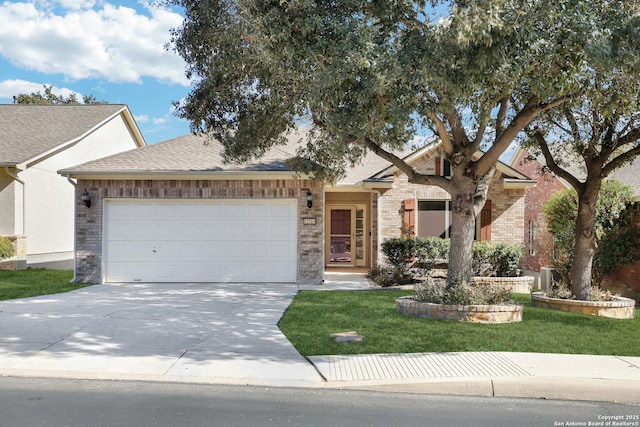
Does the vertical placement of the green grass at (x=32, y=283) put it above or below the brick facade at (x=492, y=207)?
below

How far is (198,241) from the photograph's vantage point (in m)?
14.6

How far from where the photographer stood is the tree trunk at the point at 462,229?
979 cm

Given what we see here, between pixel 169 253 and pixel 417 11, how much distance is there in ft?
30.3

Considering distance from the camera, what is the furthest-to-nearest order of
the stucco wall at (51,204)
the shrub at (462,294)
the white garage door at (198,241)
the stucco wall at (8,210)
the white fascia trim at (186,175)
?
the stucco wall at (51,204) < the stucco wall at (8,210) < the white garage door at (198,241) < the white fascia trim at (186,175) < the shrub at (462,294)

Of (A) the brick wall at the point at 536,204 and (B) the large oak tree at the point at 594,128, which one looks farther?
(A) the brick wall at the point at 536,204

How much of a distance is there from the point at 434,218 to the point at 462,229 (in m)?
7.25

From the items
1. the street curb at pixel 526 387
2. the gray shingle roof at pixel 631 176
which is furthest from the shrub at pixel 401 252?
the street curb at pixel 526 387

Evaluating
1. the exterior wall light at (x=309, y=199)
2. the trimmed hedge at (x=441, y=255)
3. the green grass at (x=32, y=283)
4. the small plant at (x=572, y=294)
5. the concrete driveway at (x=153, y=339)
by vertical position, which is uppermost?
the exterior wall light at (x=309, y=199)

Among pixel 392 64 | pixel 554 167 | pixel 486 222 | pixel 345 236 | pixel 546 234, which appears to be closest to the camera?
pixel 392 64

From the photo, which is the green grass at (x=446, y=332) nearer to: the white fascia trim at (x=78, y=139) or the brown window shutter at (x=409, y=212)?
the brown window shutter at (x=409, y=212)

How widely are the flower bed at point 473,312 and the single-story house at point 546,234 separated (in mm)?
5009

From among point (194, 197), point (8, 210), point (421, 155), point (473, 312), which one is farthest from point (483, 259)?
point (8, 210)

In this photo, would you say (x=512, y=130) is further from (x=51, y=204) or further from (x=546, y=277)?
(x=51, y=204)

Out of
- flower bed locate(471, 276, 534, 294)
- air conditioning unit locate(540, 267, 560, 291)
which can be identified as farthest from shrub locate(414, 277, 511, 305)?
air conditioning unit locate(540, 267, 560, 291)
